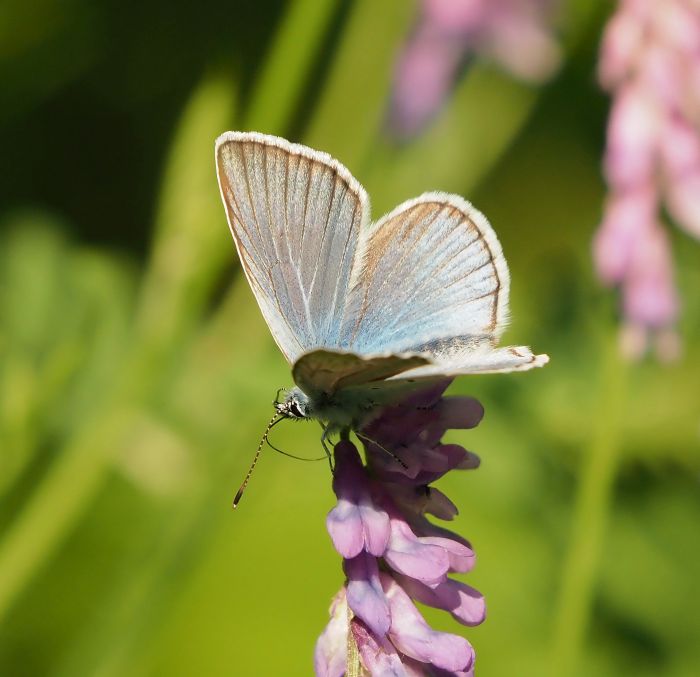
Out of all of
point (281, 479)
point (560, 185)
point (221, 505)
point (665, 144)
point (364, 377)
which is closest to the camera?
point (364, 377)

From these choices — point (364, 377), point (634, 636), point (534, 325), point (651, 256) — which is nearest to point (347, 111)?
point (534, 325)

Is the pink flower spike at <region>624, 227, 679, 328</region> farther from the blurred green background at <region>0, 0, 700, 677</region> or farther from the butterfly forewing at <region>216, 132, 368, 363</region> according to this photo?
the butterfly forewing at <region>216, 132, 368, 363</region>

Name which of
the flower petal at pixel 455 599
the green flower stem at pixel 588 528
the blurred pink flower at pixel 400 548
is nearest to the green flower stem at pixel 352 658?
the blurred pink flower at pixel 400 548

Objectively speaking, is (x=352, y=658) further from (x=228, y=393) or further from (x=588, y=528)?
(x=228, y=393)

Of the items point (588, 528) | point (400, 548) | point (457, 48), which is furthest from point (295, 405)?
point (457, 48)

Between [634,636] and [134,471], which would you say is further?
[134,471]

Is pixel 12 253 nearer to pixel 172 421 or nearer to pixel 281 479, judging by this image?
pixel 172 421

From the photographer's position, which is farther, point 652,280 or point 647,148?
point 652,280
